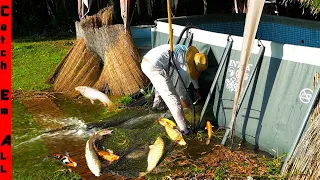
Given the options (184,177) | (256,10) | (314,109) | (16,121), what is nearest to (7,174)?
(184,177)

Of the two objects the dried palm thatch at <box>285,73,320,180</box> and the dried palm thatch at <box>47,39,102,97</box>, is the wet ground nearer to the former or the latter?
the dried palm thatch at <box>285,73,320,180</box>

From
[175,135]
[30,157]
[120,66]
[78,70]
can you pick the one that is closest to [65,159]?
[30,157]

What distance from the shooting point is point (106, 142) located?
20.1 feet

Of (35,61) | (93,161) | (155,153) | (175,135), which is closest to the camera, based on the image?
(93,161)

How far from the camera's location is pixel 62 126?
23.6ft

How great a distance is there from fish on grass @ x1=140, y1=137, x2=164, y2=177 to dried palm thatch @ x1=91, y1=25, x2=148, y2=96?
118 inches

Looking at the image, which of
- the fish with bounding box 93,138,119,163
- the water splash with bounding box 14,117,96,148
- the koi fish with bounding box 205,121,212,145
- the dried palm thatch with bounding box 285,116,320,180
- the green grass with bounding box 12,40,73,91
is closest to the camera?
the dried palm thatch with bounding box 285,116,320,180

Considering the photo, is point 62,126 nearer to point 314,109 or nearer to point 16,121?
point 16,121

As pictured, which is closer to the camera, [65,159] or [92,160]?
[92,160]

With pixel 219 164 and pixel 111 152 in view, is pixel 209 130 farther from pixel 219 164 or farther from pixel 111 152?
pixel 111 152

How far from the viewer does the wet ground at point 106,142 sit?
17.5ft

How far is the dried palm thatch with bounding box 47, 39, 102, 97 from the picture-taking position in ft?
29.8

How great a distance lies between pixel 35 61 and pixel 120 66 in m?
4.93

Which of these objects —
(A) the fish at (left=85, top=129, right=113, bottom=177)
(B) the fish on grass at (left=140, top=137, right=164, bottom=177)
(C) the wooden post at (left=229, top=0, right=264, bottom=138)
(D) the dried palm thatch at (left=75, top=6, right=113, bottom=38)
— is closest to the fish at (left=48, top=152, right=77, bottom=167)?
(A) the fish at (left=85, top=129, right=113, bottom=177)
